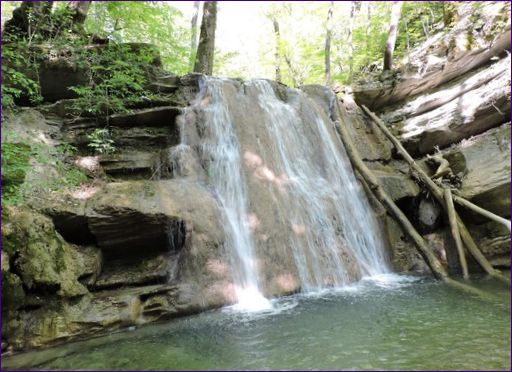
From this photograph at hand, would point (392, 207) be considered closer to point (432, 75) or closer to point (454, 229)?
point (454, 229)

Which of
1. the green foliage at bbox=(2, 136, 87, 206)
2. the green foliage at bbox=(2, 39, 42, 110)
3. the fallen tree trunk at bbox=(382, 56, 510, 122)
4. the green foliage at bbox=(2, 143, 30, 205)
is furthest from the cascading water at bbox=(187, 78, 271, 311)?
the fallen tree trunk at bbox=(382, 56, 510, 122)

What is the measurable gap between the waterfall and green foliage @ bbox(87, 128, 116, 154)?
4.80 feet

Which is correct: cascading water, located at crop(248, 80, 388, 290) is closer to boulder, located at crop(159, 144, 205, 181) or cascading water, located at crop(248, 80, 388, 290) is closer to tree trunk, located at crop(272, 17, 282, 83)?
boulder, located at crop(159, 144, 205, 181)

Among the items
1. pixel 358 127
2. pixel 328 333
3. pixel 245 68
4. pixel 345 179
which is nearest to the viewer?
pixel 328 333

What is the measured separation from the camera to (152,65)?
8.44m

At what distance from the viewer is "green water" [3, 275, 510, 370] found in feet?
9.92

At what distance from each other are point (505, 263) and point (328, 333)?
444cm

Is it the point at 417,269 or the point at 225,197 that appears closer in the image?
the point at 225,197

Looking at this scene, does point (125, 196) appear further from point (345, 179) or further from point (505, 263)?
point (505, 263)

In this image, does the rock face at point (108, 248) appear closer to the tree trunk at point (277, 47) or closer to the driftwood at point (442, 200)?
the driftwood at point (442, 200)

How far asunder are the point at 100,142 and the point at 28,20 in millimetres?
2913

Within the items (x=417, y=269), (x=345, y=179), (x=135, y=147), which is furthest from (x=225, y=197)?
(x=417, y=269)

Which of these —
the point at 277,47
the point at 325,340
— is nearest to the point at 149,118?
the point at 325,340

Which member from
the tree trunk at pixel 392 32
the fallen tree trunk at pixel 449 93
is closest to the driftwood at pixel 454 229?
the fallen tree trunk at pixel 449 93
